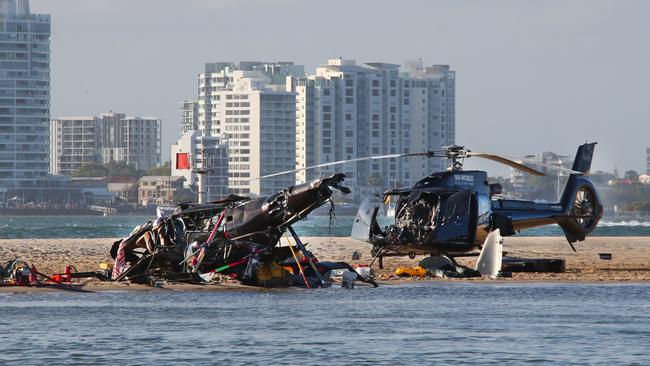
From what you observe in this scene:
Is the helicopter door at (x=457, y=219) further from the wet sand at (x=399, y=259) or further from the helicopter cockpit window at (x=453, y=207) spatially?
the wet sand at (x=399, y=259)

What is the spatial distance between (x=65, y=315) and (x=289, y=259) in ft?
30.5

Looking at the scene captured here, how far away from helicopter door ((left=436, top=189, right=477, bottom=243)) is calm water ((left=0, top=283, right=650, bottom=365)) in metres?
2.52

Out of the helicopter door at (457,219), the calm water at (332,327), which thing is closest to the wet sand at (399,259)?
the helicopter door at (457,219)

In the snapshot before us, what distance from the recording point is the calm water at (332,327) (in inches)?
1099

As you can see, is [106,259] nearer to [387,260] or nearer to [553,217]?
[387,260]

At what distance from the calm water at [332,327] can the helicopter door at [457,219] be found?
2521mm

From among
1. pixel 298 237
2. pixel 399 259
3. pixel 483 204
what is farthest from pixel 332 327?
pixel 399 259

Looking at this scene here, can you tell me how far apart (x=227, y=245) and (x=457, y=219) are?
7.65 m

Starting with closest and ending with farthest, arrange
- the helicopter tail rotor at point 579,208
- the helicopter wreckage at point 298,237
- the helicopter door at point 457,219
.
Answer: the helicopter wreckage at point 298,237
the helicopter door at point 457,219
the helicopter tail rotor at point 579,208

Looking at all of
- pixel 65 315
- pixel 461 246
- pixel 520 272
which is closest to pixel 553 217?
pixel 520 272

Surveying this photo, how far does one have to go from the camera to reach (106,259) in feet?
180

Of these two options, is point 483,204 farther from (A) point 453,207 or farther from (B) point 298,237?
(B) point 298,237

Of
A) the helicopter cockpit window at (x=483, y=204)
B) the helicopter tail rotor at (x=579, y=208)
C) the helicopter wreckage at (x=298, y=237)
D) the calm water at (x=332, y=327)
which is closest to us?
the calm water at (x=332, y=327)

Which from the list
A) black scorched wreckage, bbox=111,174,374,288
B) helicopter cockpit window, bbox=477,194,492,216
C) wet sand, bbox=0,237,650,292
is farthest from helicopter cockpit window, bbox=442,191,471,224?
black scorched wreckage, bbox=111,174,374,288
